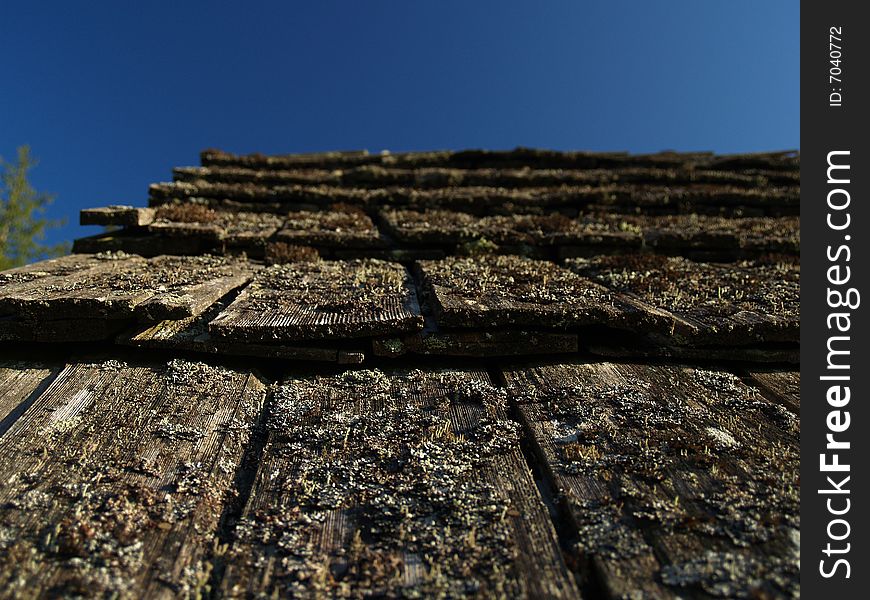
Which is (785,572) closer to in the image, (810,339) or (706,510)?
(706,510)

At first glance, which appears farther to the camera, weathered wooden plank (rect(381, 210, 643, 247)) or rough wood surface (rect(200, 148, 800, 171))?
rough wood surface (rect(200, 148, 800, 171))

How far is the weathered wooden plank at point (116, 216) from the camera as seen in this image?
4410 millimetres

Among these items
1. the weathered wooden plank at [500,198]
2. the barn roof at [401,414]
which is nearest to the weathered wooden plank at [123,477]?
the barn roof at [401,414]

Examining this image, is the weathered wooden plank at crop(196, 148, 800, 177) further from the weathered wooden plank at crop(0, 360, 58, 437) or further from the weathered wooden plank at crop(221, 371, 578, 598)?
the weathered wooden plank at crop(221, 371, 578, 598)

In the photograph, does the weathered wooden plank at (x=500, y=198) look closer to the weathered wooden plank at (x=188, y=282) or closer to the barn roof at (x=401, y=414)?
the barn roof at (x=401, y=414)

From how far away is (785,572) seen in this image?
1.28 m

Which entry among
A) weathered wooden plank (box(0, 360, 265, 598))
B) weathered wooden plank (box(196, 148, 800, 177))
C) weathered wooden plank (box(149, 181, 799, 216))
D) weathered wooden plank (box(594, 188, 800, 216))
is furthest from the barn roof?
weathered wooden plank (box(196, 148, 800, 177))

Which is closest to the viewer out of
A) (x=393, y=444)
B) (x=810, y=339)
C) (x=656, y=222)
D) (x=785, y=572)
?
(x=785, y=572)

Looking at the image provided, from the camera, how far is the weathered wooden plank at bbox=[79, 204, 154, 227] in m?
4.41

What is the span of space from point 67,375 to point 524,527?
2205 mm

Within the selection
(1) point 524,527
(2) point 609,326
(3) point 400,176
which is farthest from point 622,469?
(3) point 400,176

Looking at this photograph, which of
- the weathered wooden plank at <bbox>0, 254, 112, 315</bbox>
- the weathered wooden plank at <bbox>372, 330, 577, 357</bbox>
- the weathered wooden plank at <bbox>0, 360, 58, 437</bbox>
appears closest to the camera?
the weathered wooden plank at <bbox>0, 360, 58, 437</bbox>

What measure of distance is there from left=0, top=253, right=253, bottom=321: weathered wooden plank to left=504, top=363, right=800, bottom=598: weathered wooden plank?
5.92 feet

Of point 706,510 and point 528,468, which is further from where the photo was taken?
point 528,468
